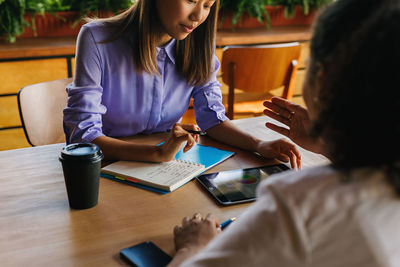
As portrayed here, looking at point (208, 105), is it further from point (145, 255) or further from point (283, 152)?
point (145, 255)

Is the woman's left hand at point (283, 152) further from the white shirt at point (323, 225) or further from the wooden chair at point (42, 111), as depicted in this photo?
the wooden chair at point (42, 111)

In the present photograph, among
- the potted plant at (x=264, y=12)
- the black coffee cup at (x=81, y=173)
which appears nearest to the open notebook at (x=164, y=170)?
the black coffee cup at (x=81, y=173)

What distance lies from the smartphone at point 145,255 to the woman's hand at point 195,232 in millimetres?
35

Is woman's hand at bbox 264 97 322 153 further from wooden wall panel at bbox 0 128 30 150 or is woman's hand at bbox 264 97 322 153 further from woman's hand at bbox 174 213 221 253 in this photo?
wooden wall panel at bbox 0 128 30 150

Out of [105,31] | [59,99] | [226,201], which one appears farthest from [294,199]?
[59,99]

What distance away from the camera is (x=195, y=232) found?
820mm

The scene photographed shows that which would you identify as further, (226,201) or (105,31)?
(105,31)

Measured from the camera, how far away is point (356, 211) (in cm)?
47

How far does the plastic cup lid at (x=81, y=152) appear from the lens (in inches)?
36.2

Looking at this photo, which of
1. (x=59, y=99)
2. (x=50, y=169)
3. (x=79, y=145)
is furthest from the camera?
(x=59, y=99)

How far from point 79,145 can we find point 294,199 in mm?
622

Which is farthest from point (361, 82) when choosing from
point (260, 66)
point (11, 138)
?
point (11, 138)

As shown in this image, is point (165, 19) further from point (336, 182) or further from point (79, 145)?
point (336, 182)

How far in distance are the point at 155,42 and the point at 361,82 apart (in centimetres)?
114
